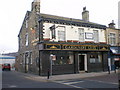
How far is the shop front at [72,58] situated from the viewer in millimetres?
20406

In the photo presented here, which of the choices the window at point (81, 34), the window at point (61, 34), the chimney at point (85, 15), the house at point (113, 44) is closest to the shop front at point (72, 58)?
the window at point (61, 34)

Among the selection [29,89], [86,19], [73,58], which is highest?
[86,19]

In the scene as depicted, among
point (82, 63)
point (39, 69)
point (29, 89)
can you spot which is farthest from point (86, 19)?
point (29, 89)

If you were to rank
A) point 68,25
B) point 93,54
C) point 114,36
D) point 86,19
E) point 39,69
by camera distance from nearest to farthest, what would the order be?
1. point 39,69
2. point 68,25
3. point 93,54
4. point 114,36
5. point 86,19

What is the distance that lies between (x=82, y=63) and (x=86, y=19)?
9.87 meters

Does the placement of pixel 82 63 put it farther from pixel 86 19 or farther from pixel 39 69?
pixel 86 19

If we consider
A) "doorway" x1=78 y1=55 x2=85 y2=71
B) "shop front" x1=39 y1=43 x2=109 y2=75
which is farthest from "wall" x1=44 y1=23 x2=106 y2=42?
"doorway" x1=78 y1=55 x2=85 y2=71

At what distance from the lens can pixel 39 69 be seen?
68.4 ft

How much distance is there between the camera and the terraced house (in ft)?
68.1

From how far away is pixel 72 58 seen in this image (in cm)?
2266

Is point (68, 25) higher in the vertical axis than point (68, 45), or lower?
higher

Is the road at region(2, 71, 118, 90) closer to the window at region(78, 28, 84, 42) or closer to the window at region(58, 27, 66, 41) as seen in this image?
the window at region(58, 27, 66, 41)

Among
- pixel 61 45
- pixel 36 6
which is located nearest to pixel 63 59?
pixel 61 45

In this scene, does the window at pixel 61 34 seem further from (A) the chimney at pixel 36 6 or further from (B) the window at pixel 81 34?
(A) the chimney at pixel 36 6
